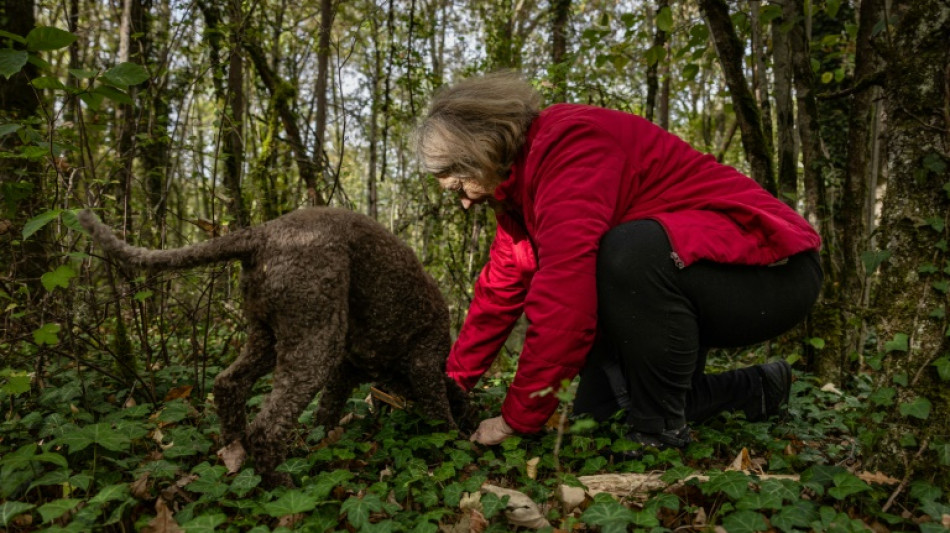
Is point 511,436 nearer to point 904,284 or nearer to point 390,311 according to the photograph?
point 390,311

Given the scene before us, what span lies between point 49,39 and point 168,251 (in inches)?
35.1

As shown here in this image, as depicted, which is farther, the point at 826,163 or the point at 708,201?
the point at 826,163

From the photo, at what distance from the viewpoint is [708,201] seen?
8.46 ft

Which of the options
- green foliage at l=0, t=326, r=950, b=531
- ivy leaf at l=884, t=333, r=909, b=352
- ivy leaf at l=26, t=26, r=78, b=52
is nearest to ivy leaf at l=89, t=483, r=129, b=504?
green foliage at l=0, t=326, r=950, b=531

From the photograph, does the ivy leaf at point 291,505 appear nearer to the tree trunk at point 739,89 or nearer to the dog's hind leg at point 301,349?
the dog's hind leg at point 301,349

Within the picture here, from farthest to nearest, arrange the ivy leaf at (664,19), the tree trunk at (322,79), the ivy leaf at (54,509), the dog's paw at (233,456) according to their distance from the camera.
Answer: the tree trunk at (322,79)
the ivy leaf at (664,19)
the dog's paw at (233,456)
the ivy leaf at (54,509)

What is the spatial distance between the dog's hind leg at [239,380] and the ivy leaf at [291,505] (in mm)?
878

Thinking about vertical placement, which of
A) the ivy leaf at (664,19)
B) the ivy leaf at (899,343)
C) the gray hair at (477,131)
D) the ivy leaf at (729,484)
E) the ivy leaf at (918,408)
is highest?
the ivy leaf at (664,19)

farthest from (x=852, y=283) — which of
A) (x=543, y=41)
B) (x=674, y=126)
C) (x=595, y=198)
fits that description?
(x=674, y=126)

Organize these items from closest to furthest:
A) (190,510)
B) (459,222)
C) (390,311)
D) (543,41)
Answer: (190,510) < (390,311) < (459,222) < (543,41)

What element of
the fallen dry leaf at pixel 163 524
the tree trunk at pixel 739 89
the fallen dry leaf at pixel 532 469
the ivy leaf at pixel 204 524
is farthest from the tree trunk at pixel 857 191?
the fallen dry leaf at pixel 163 524

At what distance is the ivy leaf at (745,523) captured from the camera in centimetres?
180

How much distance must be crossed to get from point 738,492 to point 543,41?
1026 centimetres

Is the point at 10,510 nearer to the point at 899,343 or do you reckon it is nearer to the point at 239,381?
the point at 239,381
